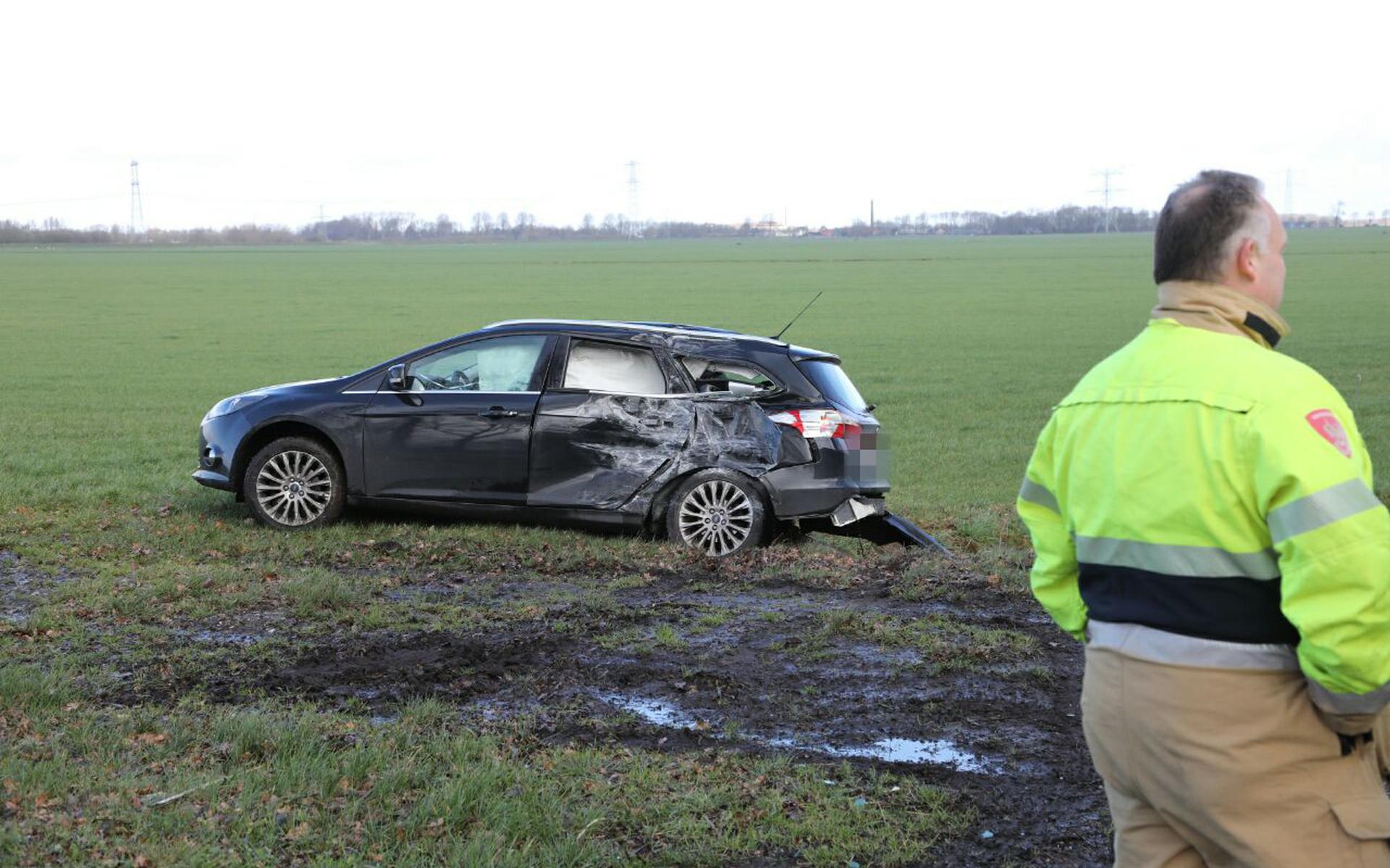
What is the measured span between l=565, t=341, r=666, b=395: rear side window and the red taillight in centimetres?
83

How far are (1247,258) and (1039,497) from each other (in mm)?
628

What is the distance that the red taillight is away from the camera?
31.4 feet

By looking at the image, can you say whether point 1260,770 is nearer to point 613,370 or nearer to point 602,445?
point 602,445

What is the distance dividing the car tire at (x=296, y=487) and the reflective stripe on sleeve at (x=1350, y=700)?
8.28 meters

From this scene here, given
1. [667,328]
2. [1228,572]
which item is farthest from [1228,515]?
[667,328]

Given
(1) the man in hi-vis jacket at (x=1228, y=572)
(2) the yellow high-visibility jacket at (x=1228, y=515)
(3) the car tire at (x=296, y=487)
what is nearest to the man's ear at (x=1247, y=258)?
(1) the man in hi-vis jacket at (x=1228, y=572)

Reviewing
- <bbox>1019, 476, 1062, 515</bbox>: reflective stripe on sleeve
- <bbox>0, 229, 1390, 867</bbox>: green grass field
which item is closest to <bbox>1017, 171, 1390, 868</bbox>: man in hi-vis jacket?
<bbox>1019, 476, 1062, 515</bbox>: reflective stripe on sleeve

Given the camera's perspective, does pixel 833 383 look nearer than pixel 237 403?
Yes

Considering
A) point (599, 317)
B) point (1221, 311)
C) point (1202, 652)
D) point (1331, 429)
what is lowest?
point (599, 317)

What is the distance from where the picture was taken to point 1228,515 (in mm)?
2641

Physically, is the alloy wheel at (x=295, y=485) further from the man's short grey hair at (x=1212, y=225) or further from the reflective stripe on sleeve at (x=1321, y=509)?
the reflective stripe on sleeve at (x=1321, y=509)

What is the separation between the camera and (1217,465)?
263cm

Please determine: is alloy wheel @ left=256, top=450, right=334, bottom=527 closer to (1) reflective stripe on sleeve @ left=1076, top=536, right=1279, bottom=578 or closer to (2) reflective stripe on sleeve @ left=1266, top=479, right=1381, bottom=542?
(1) reflective stripe on sleeve @ left=1076, top=536, right=1279, bottom=578

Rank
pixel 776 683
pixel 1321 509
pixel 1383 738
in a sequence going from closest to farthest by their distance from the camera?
pixel 1321 509 → pixel 1383 738 → pixel 776 683
